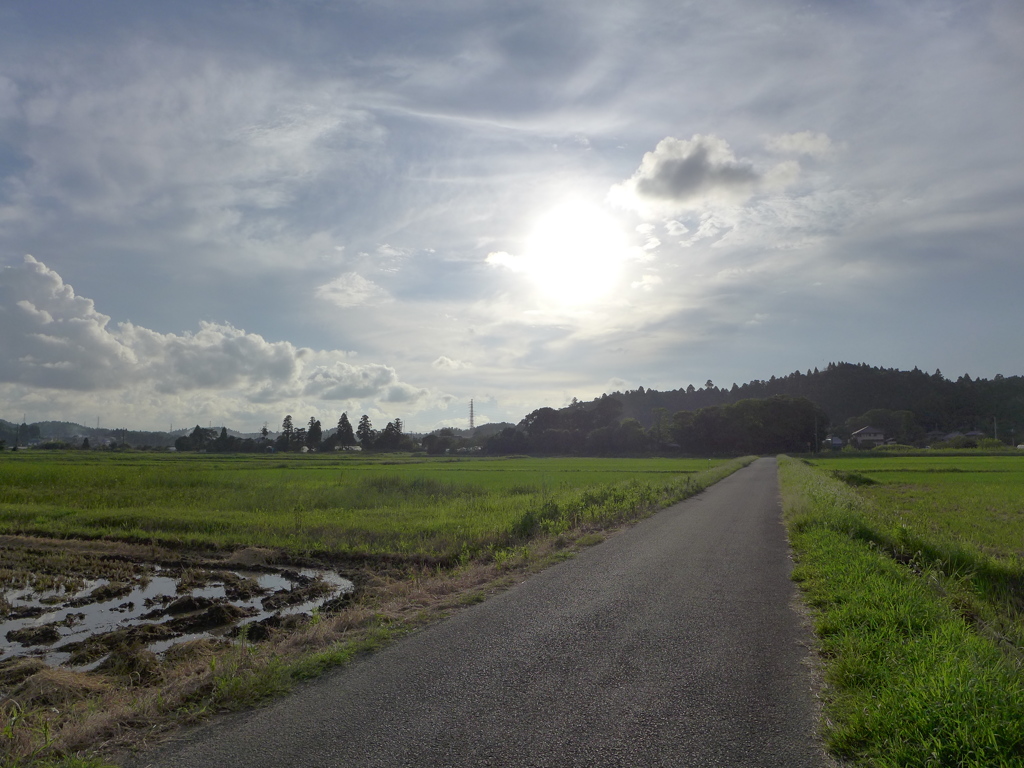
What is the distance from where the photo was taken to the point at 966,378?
132 m

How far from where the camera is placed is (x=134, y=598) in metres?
10.8

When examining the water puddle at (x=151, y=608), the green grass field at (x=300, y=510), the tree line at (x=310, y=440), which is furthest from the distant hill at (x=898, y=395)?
the water puddle at (x=151, y=608)

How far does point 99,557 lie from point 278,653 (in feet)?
36.2

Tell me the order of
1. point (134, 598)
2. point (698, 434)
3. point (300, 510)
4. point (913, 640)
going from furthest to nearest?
point (698, 434)
point (300, 510)
point (134, 598)
point (913, 640)

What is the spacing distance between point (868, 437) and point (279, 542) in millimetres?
126795

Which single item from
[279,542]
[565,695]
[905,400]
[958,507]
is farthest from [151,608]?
[905,400]

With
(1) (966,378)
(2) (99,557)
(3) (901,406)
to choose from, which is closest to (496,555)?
(2) (99,557)

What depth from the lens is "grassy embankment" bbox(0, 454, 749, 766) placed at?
489 cm

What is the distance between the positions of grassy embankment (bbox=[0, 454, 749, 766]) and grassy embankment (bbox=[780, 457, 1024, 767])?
431 cm

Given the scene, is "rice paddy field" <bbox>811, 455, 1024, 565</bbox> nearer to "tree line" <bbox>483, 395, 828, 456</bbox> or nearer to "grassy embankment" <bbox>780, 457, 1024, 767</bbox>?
"grassy embankment" <bbox>780, 457, 1024, 767</bbox>

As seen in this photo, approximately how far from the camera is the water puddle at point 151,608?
26.5 ft

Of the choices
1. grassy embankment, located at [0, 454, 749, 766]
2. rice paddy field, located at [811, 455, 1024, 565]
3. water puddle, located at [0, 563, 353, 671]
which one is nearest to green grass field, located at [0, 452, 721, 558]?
grassy embankment, located at [0, 454, 749, 766]

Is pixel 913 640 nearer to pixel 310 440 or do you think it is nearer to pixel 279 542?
pixel 279 542

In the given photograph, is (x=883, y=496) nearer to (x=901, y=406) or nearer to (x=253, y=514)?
(x=253, y=514)
